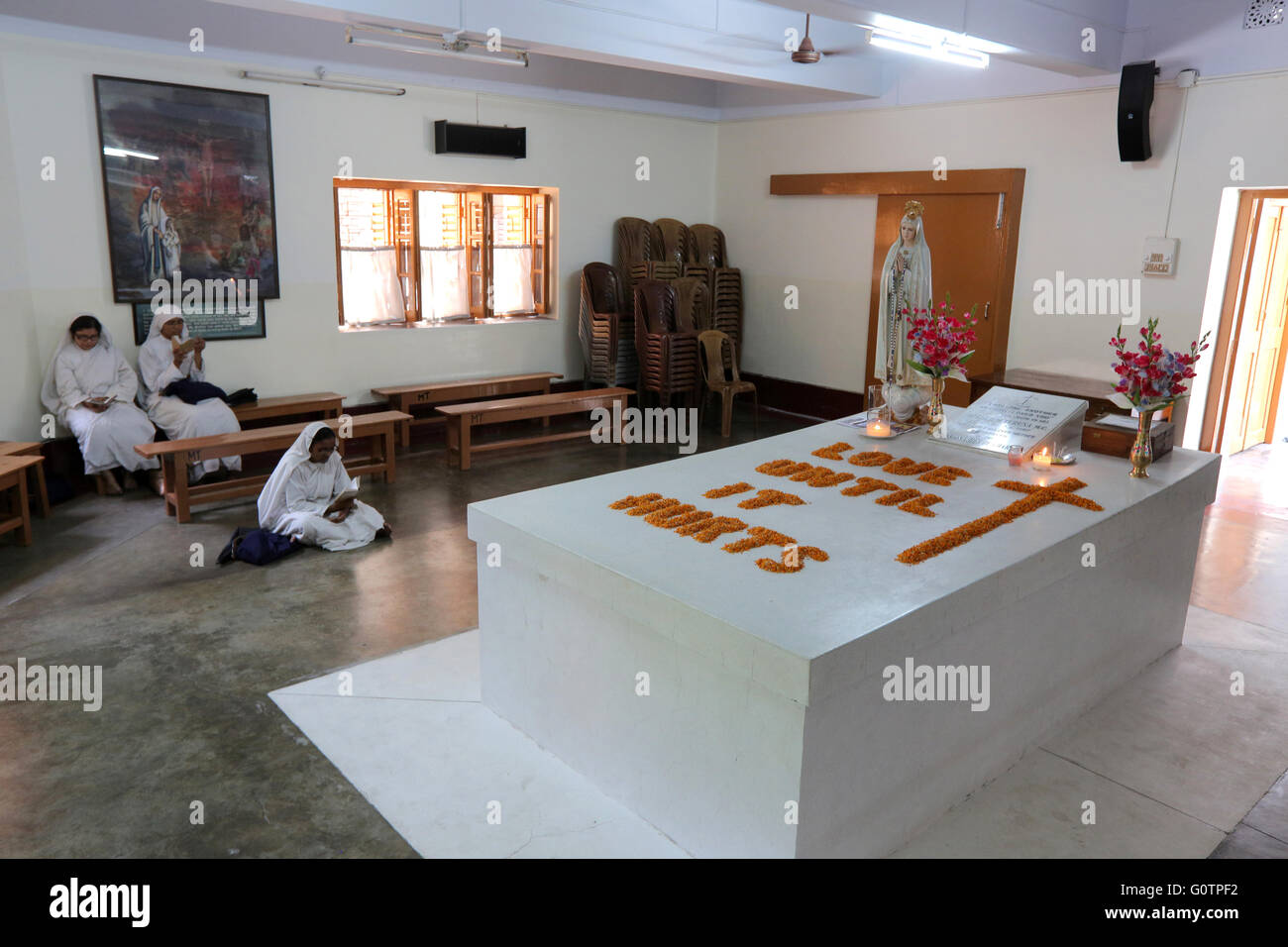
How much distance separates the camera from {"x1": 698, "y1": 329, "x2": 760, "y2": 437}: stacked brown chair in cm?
942

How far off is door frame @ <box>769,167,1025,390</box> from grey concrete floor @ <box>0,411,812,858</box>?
4.30m

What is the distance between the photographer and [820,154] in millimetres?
9781

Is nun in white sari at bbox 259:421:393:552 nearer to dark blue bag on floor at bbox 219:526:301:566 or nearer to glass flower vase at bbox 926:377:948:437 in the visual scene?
dark blue bag on floor at bbox 219:526:301:566

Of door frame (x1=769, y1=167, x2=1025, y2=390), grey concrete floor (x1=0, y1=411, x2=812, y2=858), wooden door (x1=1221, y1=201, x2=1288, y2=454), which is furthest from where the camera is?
door frame (x1=769, y1=167, x2=1025, y2=390)

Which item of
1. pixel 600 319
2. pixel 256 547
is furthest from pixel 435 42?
pixel 256 547

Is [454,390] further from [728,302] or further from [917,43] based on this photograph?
[917,43]

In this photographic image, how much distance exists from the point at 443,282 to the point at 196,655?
5.46 m

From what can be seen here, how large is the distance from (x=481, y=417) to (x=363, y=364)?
4.45 feet

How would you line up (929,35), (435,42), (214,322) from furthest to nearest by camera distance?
1. (214,322)
2. (435,42)
3. (929,35)

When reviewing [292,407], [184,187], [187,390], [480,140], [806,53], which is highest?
[806,53]

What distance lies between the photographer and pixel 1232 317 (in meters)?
7.49

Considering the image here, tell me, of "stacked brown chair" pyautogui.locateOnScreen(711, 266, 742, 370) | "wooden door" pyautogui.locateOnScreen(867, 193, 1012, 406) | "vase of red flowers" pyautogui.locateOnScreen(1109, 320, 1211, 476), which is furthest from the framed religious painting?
"vase of red flowers" pyautogui.locateOnScreen(1109, 320, 1211, 476)

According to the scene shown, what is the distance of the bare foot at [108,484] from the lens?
7.08 meters

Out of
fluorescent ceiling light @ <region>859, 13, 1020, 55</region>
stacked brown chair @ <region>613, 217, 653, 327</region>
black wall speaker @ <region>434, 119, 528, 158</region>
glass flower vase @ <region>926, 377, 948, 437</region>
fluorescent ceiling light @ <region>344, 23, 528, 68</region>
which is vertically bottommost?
glass flower vase @ <region>926, 377, 948, 437</region>
